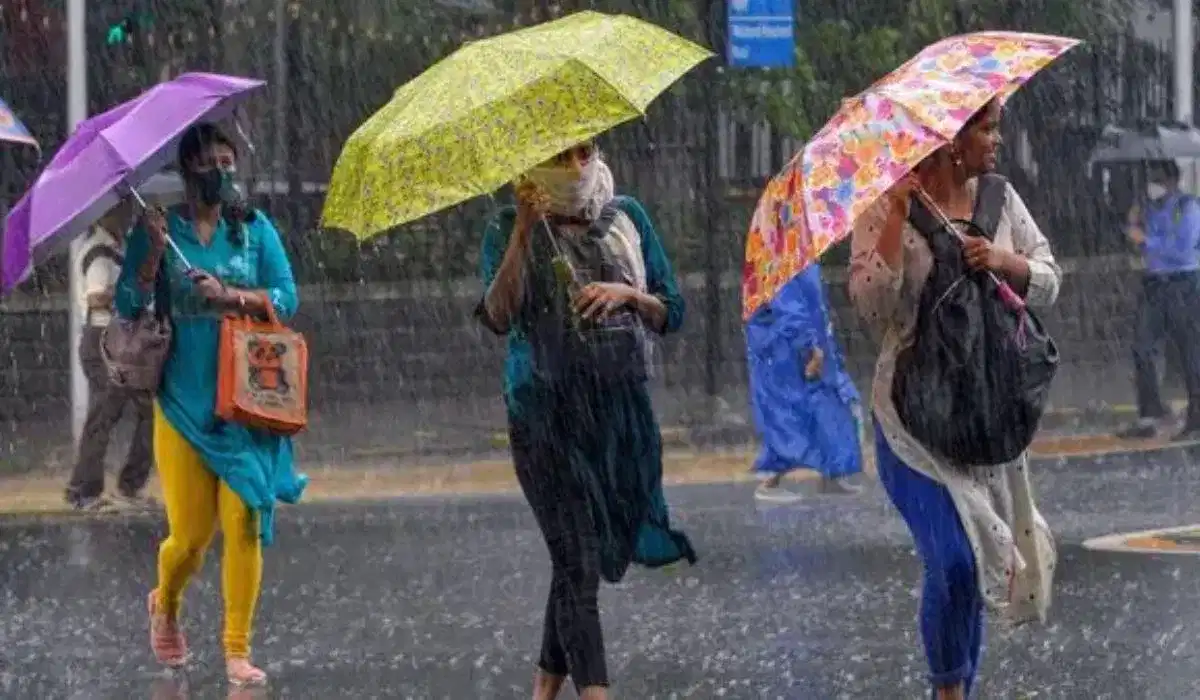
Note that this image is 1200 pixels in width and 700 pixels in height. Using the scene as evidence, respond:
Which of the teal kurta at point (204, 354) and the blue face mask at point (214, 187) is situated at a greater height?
the blue face mask at point (214, 187)

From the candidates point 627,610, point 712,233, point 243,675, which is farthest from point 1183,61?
point 243,675

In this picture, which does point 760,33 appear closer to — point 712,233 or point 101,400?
point 712,233

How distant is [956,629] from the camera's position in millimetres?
6965

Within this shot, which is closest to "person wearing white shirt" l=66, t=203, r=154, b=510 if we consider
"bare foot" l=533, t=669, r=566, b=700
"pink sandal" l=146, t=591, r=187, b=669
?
"pink sandal" l=146, t=591, r=187, b=669

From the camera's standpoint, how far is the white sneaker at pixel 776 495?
46.7 ft

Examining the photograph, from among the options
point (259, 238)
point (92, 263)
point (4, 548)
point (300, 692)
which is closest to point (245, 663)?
point (300, 692)

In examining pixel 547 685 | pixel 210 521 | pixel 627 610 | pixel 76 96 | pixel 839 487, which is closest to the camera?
pixel 547 685

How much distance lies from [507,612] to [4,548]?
11.4ft

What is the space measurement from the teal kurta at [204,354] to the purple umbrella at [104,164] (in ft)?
0.77

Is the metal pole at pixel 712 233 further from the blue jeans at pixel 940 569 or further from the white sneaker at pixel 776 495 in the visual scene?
the blue jeans at pixel 940 569

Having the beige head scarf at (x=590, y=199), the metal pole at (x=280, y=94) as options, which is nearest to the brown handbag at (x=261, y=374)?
the beige head scarf at (x=590, y=199)

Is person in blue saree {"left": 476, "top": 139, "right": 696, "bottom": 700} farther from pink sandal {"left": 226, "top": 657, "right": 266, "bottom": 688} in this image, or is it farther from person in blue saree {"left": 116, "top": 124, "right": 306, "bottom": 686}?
pink sandal {"left": 226, "top": 657, "right": 266, "bottom": 688}

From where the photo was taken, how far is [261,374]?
28.1ft

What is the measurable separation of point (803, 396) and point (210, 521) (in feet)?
19.2
